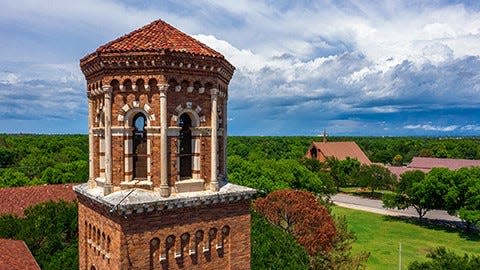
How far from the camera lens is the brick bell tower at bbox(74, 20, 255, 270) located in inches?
479

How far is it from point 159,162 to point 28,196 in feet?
95.1

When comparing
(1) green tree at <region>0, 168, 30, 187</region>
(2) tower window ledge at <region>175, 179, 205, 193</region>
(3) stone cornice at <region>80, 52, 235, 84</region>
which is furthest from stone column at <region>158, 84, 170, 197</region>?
(1) green tree at <region>0, 168, 30, 187</region>

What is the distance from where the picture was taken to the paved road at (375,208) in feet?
193

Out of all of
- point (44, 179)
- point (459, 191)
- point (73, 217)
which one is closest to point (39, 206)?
point (73, 217)

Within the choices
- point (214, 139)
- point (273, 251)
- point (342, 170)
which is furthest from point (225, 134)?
point (342, 170)

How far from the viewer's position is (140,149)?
13125 millimetres

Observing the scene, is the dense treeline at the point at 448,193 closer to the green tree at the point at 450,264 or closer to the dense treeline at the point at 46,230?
the green tree at the point at 450,264

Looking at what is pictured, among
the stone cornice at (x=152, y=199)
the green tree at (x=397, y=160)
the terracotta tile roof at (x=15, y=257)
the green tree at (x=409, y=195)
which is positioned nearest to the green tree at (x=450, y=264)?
the stone cornice at (x=152, y=199)

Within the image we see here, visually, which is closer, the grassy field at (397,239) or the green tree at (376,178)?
the grassy field at (397,239)

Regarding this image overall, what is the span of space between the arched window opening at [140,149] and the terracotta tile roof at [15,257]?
9.11 meters

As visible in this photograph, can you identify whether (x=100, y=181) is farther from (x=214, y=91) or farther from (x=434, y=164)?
(x=434, y=164)

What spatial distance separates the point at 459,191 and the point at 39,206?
45575 mm

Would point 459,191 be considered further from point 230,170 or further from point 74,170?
point 74,170

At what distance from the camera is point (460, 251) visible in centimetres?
4119
